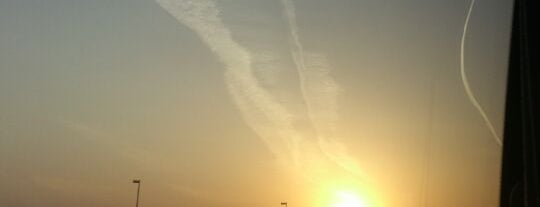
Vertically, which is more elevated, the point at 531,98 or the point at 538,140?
the point at 531,98

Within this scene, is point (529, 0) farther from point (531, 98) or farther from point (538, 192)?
point (538, 192)

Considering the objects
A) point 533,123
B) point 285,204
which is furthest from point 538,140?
point 285,204

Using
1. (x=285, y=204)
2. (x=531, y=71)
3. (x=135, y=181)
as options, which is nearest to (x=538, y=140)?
(x=531, y=71)

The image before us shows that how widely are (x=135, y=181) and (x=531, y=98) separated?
18.1 metres

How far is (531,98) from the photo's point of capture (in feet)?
44.4

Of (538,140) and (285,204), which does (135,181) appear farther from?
(538,140)

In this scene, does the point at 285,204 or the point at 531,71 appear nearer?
the point at 531,71

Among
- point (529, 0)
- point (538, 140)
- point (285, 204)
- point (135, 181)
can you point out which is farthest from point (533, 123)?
point (135, 181)

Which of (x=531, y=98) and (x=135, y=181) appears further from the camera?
(x=135, y=181)

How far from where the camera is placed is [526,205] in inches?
547

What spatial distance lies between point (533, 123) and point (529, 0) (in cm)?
255

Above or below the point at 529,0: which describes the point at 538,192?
below

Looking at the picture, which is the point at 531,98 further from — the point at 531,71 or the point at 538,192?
the point at 538,192

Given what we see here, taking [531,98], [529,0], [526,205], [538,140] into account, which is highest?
[529,0]
